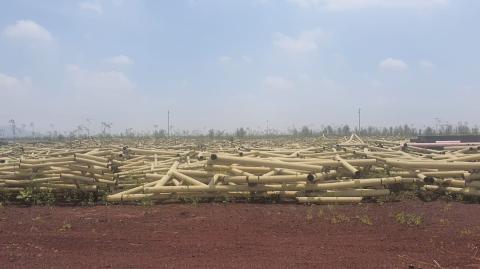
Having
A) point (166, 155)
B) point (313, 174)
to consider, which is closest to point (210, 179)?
point (313, 174)

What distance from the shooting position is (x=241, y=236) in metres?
6.20

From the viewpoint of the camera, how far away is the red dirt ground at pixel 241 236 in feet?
16.7

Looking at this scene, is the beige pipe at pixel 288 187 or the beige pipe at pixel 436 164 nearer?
the beige pipe at pixel 288 187

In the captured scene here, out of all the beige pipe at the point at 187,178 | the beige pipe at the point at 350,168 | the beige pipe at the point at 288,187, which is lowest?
the beige pipe at the point at 288,187

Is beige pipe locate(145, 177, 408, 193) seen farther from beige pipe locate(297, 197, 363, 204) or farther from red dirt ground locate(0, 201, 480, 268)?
red dirt ground locate(0, 201, 480, 268)

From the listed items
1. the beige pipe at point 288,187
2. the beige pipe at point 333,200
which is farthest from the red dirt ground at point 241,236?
the beige pipe at point 288,187

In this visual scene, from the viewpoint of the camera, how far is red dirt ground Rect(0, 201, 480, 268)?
5094 mm

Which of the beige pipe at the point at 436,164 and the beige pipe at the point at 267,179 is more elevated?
the beige pipe at the point at 436,164

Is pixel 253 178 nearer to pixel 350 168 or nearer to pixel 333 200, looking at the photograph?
pixel 333 200

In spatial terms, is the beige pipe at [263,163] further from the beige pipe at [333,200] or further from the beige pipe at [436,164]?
the beige pipe at [436,164]

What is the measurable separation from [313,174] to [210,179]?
210cm

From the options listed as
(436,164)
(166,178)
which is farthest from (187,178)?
(436,164)

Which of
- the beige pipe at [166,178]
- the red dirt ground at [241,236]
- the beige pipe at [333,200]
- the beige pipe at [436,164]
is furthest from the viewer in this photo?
the beige pipe at [436,164]

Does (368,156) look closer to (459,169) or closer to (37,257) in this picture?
(459,169)
